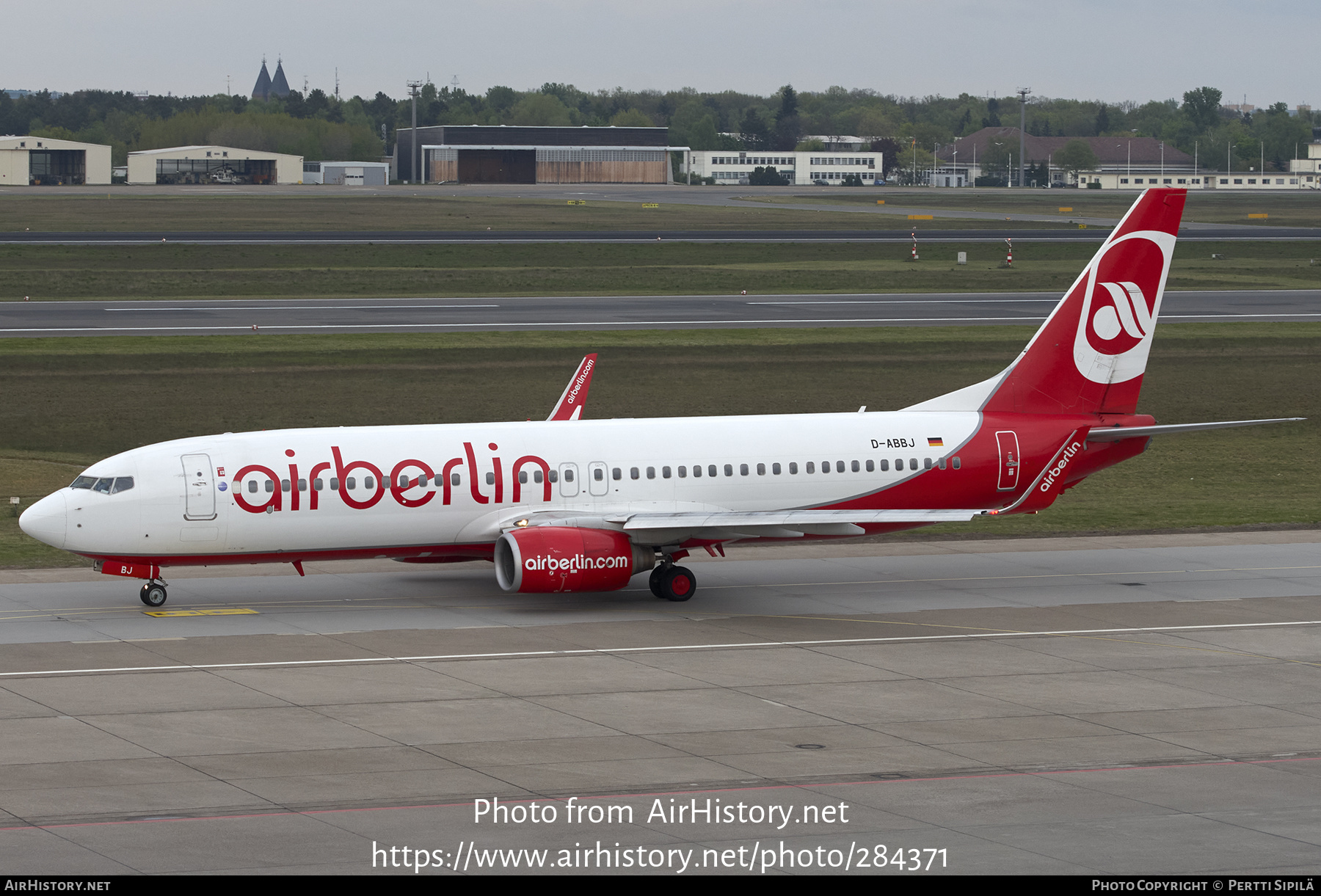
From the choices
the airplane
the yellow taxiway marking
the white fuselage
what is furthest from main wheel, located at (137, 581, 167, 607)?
the white fuselage

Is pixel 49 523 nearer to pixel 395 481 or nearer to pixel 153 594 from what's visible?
pixel 153 594

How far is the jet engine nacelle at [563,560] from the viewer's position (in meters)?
34.9

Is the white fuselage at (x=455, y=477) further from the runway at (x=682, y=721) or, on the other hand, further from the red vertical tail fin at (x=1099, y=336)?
the runway at (x=682, y=721)

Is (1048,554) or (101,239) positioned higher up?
(101,239)

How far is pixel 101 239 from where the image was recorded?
401 feet

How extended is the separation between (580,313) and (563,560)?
174 feet

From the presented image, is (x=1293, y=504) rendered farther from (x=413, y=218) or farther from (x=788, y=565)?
(x=413, y=218)

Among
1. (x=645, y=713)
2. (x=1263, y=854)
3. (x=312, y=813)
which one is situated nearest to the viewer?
(x=1263, y=854)

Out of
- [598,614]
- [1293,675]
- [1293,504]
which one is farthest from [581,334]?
[1293,675]

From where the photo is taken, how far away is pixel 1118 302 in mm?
40750

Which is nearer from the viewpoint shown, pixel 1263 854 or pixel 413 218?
pixel 1263 854

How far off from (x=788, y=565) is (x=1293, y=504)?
696 inches

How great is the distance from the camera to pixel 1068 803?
22.4m

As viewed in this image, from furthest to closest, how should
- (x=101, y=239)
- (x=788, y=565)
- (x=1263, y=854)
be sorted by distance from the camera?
(x=101, y=239) < (x=788, y=565) < (x=1263, y=854)
